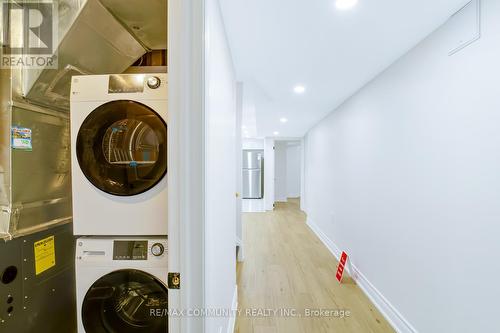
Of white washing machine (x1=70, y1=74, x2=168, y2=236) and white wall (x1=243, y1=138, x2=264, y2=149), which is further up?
white wall (x1=243, y1=138, x2=264, y2=149)

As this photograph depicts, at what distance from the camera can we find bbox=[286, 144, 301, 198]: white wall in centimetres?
875

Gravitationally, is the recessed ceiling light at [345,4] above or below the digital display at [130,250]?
above

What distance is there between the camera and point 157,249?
3.66ft

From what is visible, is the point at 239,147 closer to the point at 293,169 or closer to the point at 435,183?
the point at 435,183

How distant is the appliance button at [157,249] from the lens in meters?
1.11

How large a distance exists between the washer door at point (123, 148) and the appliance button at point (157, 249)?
29 cm

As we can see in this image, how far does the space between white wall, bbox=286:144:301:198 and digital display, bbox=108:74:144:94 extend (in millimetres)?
7826

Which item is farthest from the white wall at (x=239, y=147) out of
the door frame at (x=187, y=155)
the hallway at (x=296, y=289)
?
the door frame at (x=187, y=155)

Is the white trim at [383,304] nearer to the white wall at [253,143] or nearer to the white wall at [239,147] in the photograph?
the white wall at [239,147]

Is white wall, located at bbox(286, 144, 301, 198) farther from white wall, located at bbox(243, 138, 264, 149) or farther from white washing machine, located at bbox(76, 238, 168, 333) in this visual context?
white washing machine, located at bbox(76, 238, 168, 333)

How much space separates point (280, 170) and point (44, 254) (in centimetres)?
763

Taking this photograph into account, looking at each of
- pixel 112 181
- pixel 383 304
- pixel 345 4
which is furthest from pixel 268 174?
pixel 112 181

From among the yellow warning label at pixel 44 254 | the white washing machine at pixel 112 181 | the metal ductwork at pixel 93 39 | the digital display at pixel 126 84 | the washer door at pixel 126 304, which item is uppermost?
the metal ductwork at pixel 93 39

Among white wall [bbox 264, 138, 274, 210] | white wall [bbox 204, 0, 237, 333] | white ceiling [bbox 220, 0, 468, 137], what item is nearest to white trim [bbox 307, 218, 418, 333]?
white wall [bbox 204, 0, 237, 333]
